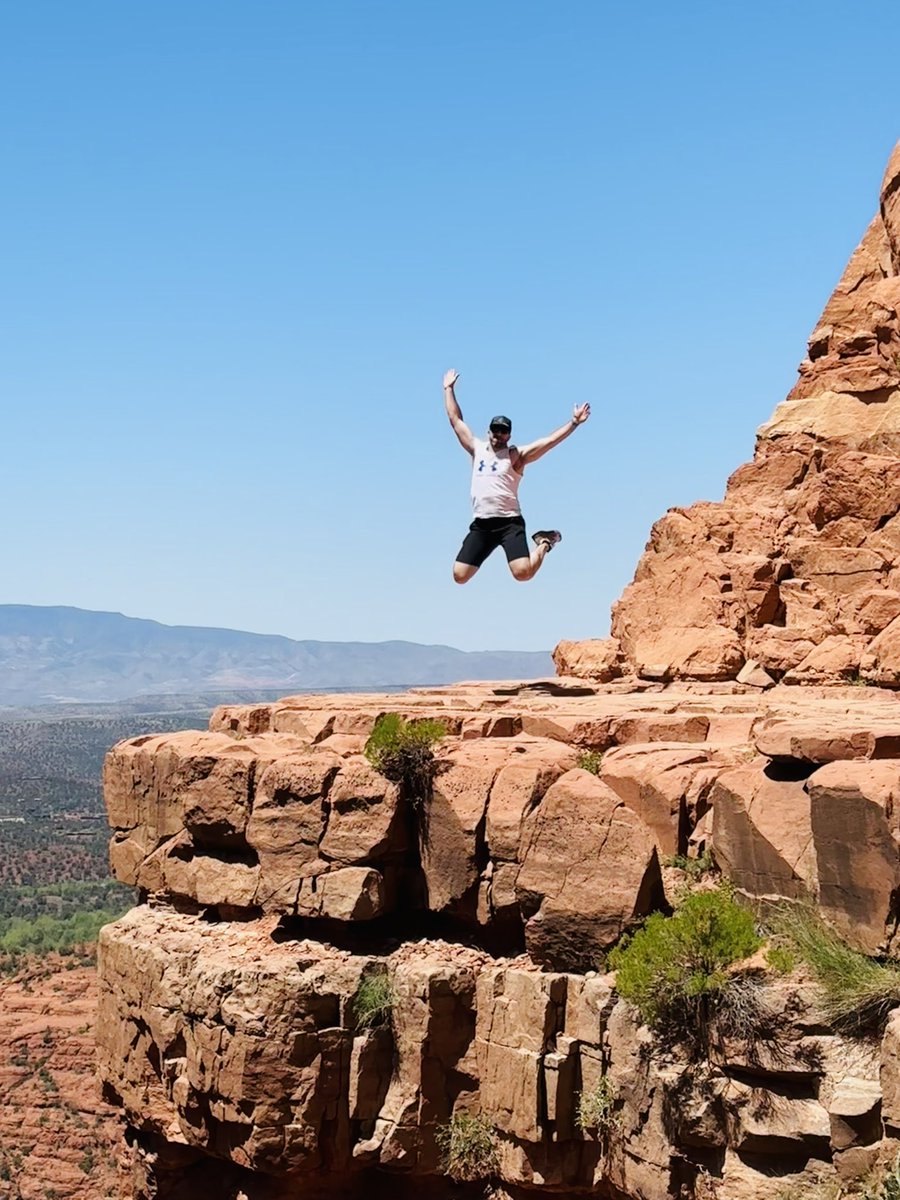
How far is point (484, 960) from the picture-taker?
49.9 feet

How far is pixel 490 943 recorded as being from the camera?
1540 centimetres

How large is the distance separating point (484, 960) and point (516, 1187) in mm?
2194

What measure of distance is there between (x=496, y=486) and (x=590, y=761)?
13.9 feet

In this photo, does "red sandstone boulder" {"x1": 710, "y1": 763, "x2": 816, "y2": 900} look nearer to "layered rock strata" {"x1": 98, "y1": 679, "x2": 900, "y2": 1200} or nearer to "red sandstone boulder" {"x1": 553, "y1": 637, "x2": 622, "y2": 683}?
"layered rock strata" {"x1": 98, "y1": 679, "x2": 900, "y2": 1200}

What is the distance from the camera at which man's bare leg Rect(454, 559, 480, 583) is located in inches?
729

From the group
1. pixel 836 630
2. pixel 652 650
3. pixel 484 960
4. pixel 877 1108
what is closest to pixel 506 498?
pixel 652 650

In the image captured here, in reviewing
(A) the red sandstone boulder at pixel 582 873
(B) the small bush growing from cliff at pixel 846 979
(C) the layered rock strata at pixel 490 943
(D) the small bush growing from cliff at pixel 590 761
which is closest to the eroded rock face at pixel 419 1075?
(C) the layered rock strata at pixel 490 943

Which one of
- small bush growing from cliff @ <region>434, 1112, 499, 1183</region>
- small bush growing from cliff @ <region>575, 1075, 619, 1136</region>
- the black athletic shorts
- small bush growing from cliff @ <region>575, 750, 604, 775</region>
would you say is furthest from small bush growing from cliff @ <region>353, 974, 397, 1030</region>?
the black athletic shorts

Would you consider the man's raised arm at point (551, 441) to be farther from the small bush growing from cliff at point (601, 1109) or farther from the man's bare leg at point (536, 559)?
the small bush growing from cliff at point (601, 1109)

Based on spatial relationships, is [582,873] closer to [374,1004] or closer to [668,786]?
[668,786]

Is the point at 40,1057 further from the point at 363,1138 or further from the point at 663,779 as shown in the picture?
the point at 663,779

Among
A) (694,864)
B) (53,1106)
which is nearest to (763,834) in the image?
(694,864)

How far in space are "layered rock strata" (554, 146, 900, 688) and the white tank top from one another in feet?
8.88

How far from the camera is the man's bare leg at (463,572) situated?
60.7 feet
